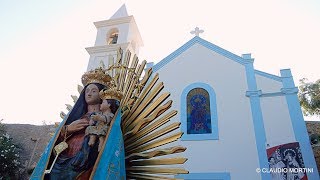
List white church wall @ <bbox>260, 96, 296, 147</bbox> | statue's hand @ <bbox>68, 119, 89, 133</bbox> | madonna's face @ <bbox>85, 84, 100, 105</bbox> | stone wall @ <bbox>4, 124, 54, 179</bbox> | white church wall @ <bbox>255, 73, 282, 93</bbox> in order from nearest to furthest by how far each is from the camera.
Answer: statue's hand @ <bbox>68, 119, 89, 133</bbox> → madonna's face @ <bbox>85, 84, 100, 105</bbox> → white church wall @ <bbox>260, 96, 296, 147</bbox> → white church wall @ <bbox>255, 73, 282, 93</bbox> → stone wall @ <bbox>4, 124, 54, 179</bbox>

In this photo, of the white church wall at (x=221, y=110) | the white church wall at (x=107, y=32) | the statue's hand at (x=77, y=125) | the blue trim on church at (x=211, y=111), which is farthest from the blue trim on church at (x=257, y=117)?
the white church wall at (x=107, y=32)

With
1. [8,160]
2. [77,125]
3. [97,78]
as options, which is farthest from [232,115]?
[8,160]

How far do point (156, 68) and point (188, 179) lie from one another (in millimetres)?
3866

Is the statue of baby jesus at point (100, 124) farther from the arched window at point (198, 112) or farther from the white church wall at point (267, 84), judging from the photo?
the white church wall at point (267, 84)

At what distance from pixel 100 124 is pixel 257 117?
5.46 m

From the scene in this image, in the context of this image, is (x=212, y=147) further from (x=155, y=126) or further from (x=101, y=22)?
(x=101, y=22)

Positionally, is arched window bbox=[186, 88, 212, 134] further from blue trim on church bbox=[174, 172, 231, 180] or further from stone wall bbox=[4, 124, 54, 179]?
stone wall bbox=[4, 124, 54, 179]

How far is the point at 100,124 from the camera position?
3.09m

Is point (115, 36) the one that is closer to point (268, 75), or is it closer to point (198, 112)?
point (198, 112)

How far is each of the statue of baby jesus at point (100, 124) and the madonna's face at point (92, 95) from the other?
16 cm

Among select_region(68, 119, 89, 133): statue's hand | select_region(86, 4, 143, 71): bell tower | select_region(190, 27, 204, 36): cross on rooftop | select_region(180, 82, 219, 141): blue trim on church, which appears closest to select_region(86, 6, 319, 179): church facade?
select_region(180, 82, 219, 141): blue trim on church

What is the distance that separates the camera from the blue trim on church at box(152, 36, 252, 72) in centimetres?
871

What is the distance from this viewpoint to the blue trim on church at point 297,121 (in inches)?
256

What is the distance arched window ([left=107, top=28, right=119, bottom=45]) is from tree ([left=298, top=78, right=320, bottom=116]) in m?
9.38
